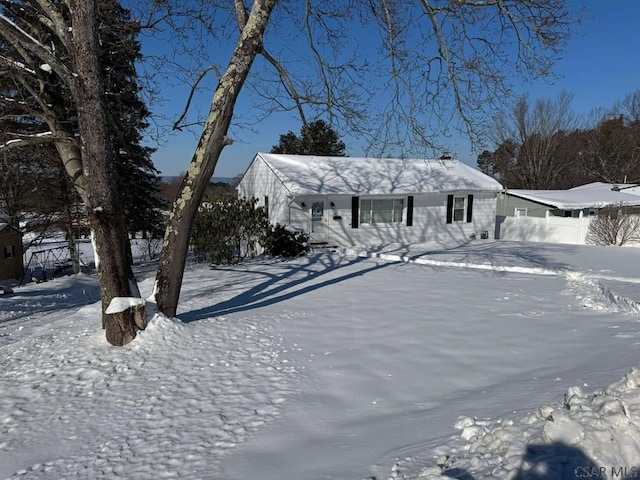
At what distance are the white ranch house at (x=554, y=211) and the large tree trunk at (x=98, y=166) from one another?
1978 cm

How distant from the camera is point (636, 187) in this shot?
31562 millimetres

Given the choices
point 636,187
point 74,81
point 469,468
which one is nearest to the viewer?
point 469,468

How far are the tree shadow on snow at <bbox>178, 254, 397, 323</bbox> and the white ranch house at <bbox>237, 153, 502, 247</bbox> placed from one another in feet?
11.7

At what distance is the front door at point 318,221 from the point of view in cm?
1612

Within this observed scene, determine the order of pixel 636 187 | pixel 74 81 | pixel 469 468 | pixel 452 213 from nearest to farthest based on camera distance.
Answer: pixel 469 468, pixel 74 81, pixel 452 213, pixel 636 187

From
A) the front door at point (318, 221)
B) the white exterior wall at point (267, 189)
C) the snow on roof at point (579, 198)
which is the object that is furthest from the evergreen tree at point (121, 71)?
the snow on roof at point (579, 198)

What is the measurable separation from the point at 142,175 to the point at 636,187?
112ft

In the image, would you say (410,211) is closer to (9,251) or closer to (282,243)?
(282,243)

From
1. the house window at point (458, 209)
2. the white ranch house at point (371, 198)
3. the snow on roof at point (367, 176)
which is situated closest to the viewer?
the white ranch house at point (371, 198)

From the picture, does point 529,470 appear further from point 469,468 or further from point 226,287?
point 226,287

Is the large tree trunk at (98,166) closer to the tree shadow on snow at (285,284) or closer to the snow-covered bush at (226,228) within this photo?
the tree shadow on snow at (285,284)

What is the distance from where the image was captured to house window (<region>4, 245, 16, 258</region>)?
19.9 meters

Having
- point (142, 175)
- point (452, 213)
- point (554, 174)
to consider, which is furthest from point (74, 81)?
point (554, 174)

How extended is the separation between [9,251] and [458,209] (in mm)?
21139
